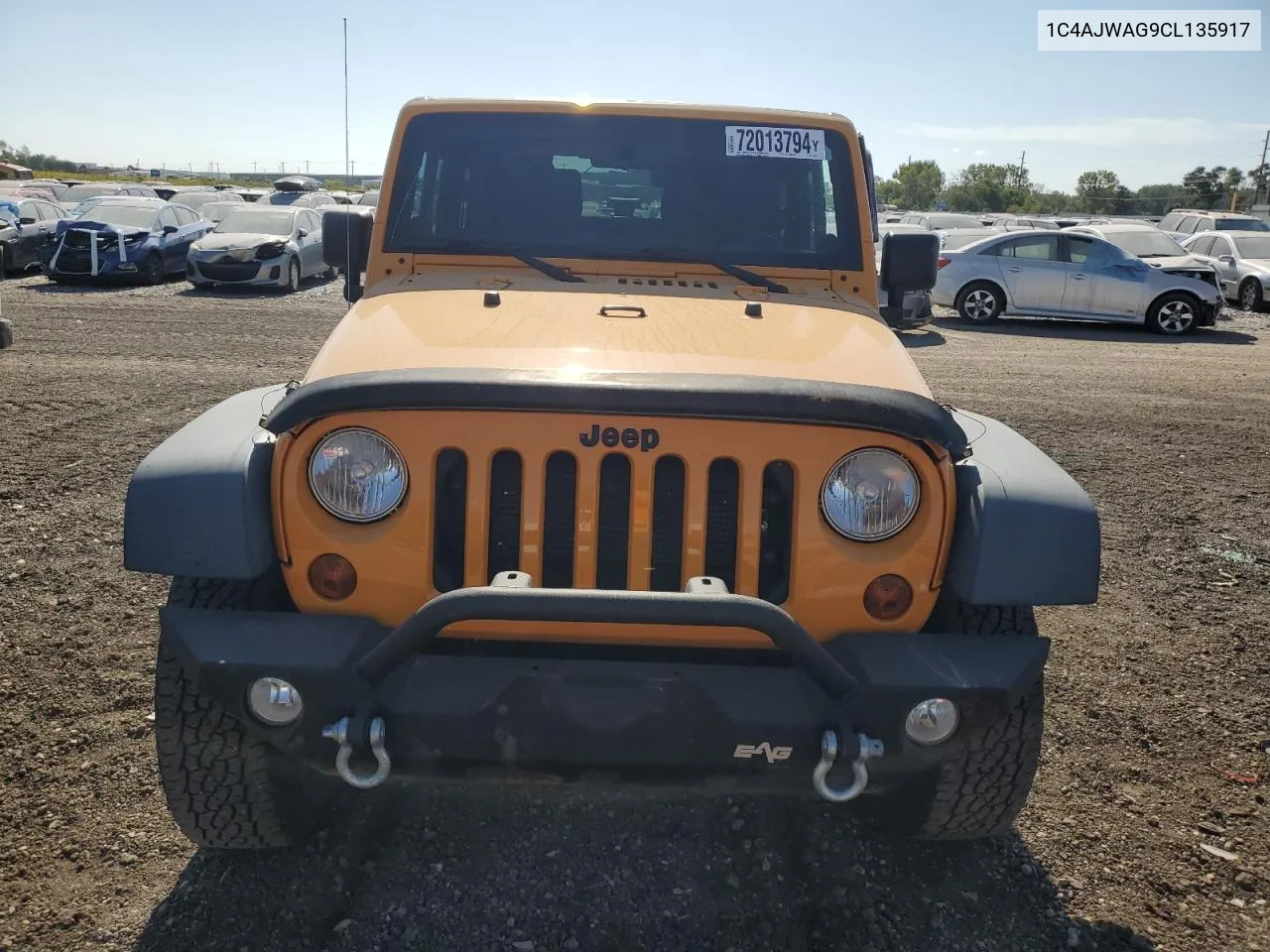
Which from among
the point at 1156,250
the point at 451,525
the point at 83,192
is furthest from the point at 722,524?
the point at 83,192

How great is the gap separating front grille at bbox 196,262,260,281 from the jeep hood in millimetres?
14222

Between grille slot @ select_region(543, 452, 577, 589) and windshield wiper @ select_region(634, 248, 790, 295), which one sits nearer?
grille slot @ select_region(543, 452, 577, 589)

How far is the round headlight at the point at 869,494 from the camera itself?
241 cm

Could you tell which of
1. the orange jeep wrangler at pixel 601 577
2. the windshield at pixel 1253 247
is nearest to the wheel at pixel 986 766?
the orange jeep wrangler at pixel 601 577

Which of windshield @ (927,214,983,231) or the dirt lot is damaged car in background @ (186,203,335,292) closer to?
the dirt lot

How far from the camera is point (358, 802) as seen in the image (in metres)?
3.17

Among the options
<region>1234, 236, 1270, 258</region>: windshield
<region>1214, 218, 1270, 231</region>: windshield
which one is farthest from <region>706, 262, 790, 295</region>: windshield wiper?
<region>1214, 218, 1270, 231</region>: windshield

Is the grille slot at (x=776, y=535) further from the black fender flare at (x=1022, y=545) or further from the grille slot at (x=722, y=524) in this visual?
the black fender flare at (x=1022, y=545)

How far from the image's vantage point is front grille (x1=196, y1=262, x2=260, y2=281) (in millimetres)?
16250

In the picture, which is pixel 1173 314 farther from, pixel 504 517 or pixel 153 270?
pixel 153 270

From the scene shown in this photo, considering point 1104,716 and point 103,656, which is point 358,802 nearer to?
point 103,656

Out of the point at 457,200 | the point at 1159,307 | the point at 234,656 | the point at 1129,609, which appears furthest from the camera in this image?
the point at 1159,307

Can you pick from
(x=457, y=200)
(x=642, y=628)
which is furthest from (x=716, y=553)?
(x=457, y=200)

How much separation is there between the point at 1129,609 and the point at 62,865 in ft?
14.3
